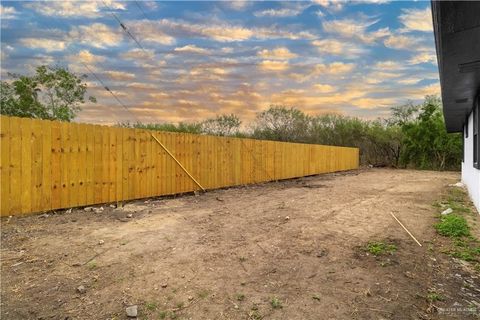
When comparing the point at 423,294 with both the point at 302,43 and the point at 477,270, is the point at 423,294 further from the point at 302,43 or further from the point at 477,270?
the point at 302,43

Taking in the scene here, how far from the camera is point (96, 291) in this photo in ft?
9.34

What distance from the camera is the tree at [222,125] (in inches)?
877

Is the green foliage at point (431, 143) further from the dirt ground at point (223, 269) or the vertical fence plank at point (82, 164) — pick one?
the vertical fence plank at point (82, 164)

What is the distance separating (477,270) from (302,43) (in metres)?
8.81

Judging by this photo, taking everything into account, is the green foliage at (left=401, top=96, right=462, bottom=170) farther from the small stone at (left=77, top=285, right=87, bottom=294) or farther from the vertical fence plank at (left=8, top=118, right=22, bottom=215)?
the small stone at (left=77, top=285, right=87, bottom=294)

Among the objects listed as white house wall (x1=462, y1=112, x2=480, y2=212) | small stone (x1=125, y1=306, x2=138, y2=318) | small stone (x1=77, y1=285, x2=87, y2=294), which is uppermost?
white house wall (x1=462, y1=112, x2=480, y2=212)

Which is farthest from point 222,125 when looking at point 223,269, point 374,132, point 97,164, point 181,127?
point 223,269

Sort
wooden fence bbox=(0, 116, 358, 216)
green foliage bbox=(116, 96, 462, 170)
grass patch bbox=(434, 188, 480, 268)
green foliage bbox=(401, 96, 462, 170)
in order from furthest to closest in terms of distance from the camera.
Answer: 1. green foliage bbox=(401, 96, 462, 170)
2. green foliage bbox=(116, 96, 462, 170)
3. wooden fence bbox=(0, 116, 358, 216)
4. grass patch bbox=(434, 188, 480, 268)

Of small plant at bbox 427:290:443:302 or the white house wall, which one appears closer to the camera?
small plant at bbox 427:290:443:302

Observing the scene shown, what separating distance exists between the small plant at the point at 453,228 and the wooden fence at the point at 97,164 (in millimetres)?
6105

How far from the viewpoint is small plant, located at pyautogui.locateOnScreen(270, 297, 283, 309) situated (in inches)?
104

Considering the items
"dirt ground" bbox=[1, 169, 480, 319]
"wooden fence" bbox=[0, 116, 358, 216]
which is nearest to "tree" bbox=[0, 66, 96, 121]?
"wooden fence" bbox=[0, 116, 358, 216]

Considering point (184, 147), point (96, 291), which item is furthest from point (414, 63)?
point (96, 291)

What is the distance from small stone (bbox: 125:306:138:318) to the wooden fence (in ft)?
12.2
